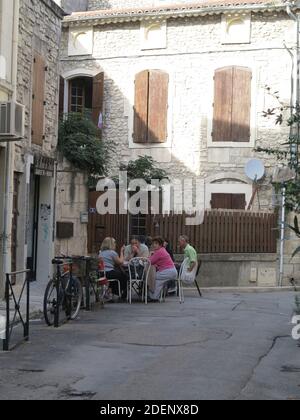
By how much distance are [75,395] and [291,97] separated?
53.4 ft

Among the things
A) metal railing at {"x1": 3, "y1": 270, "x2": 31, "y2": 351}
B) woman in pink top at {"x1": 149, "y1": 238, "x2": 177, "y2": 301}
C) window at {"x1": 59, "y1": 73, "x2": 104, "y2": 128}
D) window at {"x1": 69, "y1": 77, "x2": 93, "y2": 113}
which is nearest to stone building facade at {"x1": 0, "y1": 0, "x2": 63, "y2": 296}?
woman in pink top at {"x1": 149, "y1": 238, "x2": 177, "y2": 301}

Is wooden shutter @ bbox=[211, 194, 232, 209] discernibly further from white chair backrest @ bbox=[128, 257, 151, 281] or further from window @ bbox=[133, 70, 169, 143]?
white chair backrest @ bbox=[128, 257, 151, 281]

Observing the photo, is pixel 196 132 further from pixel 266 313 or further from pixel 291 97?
pixel 266 313

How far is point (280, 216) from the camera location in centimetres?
1928

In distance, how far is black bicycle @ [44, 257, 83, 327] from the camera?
9539 mm

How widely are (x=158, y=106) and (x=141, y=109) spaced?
0.57 metres

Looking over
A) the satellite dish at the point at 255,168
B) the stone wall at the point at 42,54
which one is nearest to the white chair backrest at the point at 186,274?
the stone wall at the point at 42,54

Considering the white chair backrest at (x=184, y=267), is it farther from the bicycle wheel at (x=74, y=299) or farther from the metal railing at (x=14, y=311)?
the metal railing at (x=14, y=311)

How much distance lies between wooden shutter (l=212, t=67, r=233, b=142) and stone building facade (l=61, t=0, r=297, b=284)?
0.10m

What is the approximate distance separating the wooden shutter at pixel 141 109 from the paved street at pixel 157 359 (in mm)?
10913

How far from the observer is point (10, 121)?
1116 centimetres

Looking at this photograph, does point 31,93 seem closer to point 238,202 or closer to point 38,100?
point 38,100

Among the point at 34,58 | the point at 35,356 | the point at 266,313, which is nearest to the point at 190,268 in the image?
the point at 266,313

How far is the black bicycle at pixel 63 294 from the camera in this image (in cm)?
954
